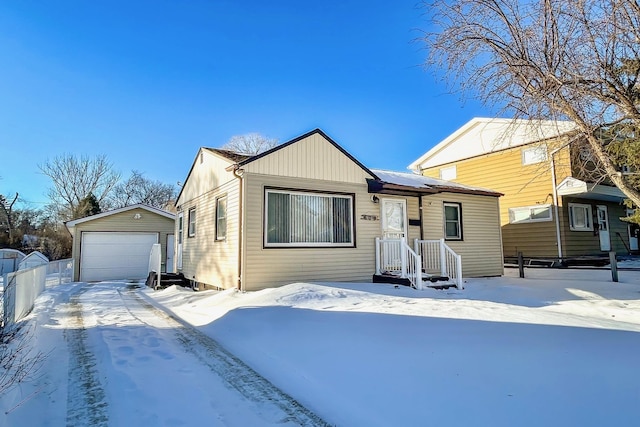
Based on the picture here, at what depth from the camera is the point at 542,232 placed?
1558 cm

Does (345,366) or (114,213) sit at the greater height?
(114,213)

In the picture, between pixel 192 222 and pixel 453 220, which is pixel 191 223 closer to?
pixel 192 222

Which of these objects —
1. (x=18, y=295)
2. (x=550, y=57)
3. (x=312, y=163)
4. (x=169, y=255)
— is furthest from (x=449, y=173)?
(x=18, y=295)

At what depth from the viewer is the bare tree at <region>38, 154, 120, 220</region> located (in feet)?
100

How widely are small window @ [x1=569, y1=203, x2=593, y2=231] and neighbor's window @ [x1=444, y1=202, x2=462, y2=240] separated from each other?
639cm

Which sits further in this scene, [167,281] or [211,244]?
[167,281]

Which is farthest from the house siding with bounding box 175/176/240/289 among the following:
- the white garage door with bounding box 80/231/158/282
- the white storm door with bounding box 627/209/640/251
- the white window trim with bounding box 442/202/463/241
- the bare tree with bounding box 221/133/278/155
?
the bare tree with bounding box 221/133/278/155

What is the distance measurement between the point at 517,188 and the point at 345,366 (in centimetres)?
1574

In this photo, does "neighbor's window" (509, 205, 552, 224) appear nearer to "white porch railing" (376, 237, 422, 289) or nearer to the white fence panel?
"white porch railing" (376, 237, 422, 289)

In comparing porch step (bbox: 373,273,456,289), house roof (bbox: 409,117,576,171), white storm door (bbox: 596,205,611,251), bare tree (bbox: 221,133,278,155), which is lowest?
porch step (bbox: 373,273,456,289)

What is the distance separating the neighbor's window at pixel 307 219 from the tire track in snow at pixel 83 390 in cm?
455

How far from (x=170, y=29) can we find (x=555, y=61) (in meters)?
10.1

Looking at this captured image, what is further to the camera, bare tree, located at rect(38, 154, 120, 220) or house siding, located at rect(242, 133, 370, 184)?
bare tree, located at rect(38, 154, 120, 220)

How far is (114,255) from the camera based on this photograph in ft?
57.6
